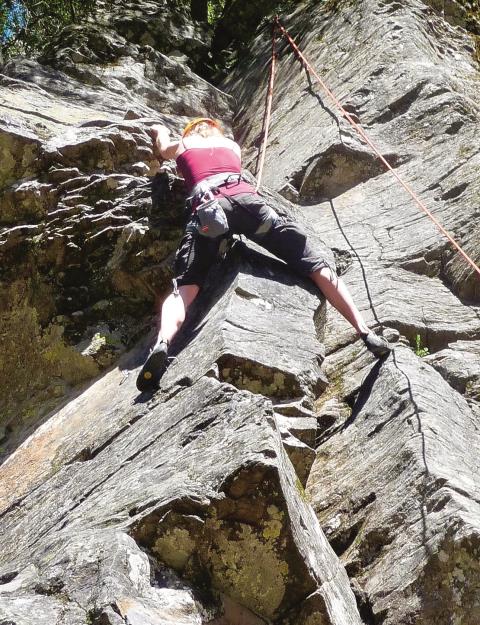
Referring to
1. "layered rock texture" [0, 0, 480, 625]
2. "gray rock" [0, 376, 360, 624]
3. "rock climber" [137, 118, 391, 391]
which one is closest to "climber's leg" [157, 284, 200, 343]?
"rock climber" [137, 118, 391, 391]

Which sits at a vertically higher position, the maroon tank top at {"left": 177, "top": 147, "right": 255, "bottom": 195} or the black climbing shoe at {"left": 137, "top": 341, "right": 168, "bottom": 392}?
the maroon tank top at {"left": 177, "top": 147, "right": 255, "bottom": 195}

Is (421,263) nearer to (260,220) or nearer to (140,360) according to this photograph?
(260,220)

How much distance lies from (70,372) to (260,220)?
2.10m

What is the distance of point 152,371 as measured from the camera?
562 cm

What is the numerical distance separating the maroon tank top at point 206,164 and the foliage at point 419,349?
1.92 metres

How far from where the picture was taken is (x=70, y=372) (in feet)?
22.8

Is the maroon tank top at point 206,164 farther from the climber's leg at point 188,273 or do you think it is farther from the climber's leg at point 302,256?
the climber's leg at point 188,273

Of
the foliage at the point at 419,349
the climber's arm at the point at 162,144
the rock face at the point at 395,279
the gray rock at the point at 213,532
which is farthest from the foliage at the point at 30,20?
the gray rock at the point at 213,532

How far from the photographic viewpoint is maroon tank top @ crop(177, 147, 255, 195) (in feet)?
23.6

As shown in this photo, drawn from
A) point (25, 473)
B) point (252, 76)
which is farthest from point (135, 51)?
point (25, 473)

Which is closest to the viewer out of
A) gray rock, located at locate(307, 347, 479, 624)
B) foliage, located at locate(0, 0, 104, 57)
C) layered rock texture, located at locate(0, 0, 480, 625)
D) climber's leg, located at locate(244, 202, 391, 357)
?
layered rock texture, located at locate(0, 0, 480, 625)

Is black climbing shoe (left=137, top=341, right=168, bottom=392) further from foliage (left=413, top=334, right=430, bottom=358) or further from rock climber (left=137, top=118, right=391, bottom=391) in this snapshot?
foliage (left=413, top=334, right=430, bottom=358)

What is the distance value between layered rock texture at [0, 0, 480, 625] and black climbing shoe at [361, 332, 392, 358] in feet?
0.29

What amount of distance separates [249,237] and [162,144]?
172cm
